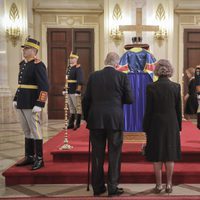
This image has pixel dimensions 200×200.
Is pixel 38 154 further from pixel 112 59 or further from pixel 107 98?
pixel 112 59

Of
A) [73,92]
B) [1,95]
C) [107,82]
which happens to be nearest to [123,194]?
[107,82]

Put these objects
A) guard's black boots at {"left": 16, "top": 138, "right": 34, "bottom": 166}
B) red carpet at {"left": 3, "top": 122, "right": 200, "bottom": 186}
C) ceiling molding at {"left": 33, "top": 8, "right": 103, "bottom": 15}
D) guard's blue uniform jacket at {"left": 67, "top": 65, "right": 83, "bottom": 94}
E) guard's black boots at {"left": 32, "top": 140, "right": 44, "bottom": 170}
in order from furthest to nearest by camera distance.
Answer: ceiling molding at {"left": 33, "top": 8, "right": 103, "bottom": 15} → guard's blue uniform jacket at {"left": 67, "top": 65, "right": 83, "bottom": 94} → guard's black boots at {"left": 16, "top": 138, "right": 34, "bottom": 166} → guard's black boots at {"left": 32, "top": 140, "right": 44, "bottom": 170} → red carpet at {"left": 3, "top": 122, "right": 200, "bottom": 186}

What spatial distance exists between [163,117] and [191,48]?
24.7ft

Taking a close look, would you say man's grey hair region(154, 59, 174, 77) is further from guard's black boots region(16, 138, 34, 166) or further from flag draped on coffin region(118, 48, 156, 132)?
guard's black boots region(16, 138, 34, 166)

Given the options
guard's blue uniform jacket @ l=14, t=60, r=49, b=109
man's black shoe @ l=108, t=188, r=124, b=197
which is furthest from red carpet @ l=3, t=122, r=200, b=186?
guard's blue uniform jacket @ l=14, t=60, r=49, b=109

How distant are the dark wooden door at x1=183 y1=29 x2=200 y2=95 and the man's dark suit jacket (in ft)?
24.3

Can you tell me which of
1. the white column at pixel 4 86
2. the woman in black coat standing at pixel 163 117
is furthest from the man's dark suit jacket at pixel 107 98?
the white column at pixel 4 86

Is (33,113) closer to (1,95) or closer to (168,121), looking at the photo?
(168,121)

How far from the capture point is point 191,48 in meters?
11.2

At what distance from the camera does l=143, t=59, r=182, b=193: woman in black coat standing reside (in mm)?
4223

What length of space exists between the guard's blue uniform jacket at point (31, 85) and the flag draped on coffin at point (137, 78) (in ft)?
5.33

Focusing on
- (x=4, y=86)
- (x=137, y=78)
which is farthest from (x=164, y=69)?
(x=4, y=86)

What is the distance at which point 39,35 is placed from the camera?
1127 cm

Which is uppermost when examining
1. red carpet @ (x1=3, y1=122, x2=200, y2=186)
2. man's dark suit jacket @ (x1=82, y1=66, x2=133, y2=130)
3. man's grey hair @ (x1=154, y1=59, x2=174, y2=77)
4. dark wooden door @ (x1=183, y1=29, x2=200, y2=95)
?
dark wooden door @ (x1=183, y1=29, x2=200, y2=95)
